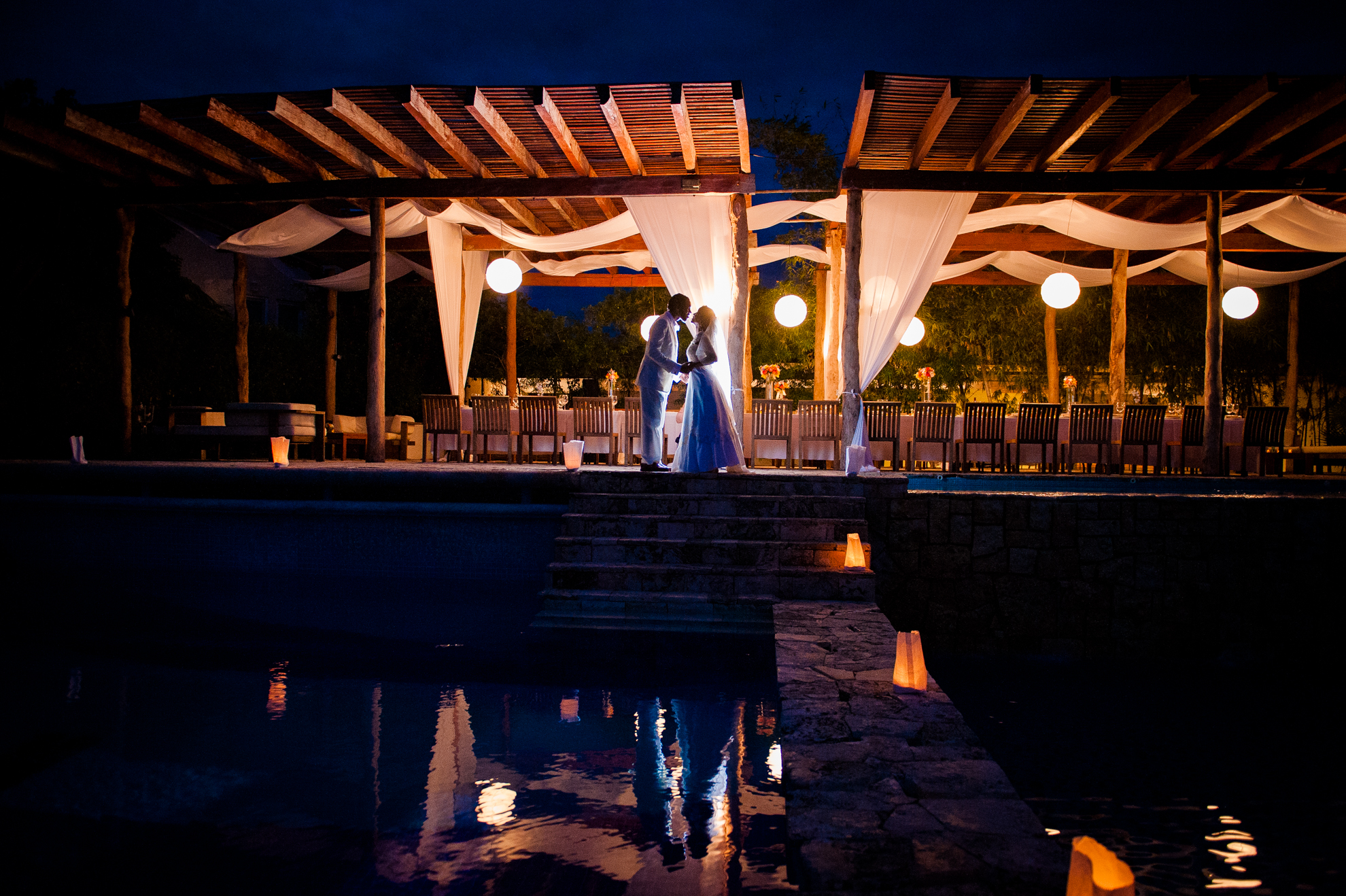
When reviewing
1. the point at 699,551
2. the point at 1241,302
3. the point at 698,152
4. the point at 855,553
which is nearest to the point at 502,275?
the point at 698,152

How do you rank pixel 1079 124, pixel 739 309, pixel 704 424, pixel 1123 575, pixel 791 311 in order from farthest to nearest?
pixel 791 311, pixel 739 309, pixel 1079 124, pixel 704 424, pixel 1123 575

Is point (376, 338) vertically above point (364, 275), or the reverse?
point (364, 275)

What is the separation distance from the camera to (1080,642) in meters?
5.64

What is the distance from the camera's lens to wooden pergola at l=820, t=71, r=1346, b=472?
268 inches

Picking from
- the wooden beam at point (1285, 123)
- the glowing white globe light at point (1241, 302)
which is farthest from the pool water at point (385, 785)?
the glowing white globe light at point (1241, 302)

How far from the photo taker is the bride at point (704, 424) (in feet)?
21.8

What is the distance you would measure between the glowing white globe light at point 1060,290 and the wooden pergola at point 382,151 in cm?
393

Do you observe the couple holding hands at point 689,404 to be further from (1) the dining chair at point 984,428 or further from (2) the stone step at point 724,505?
(1) the dining chair at point 984,428

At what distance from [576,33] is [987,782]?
5073 cm

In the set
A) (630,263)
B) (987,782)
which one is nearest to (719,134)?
(630,263)

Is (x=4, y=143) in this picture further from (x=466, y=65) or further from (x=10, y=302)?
(x=466, y=65)

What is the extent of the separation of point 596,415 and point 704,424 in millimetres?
3058

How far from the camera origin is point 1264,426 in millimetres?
9195

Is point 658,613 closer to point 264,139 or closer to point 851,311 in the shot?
point 851,311
